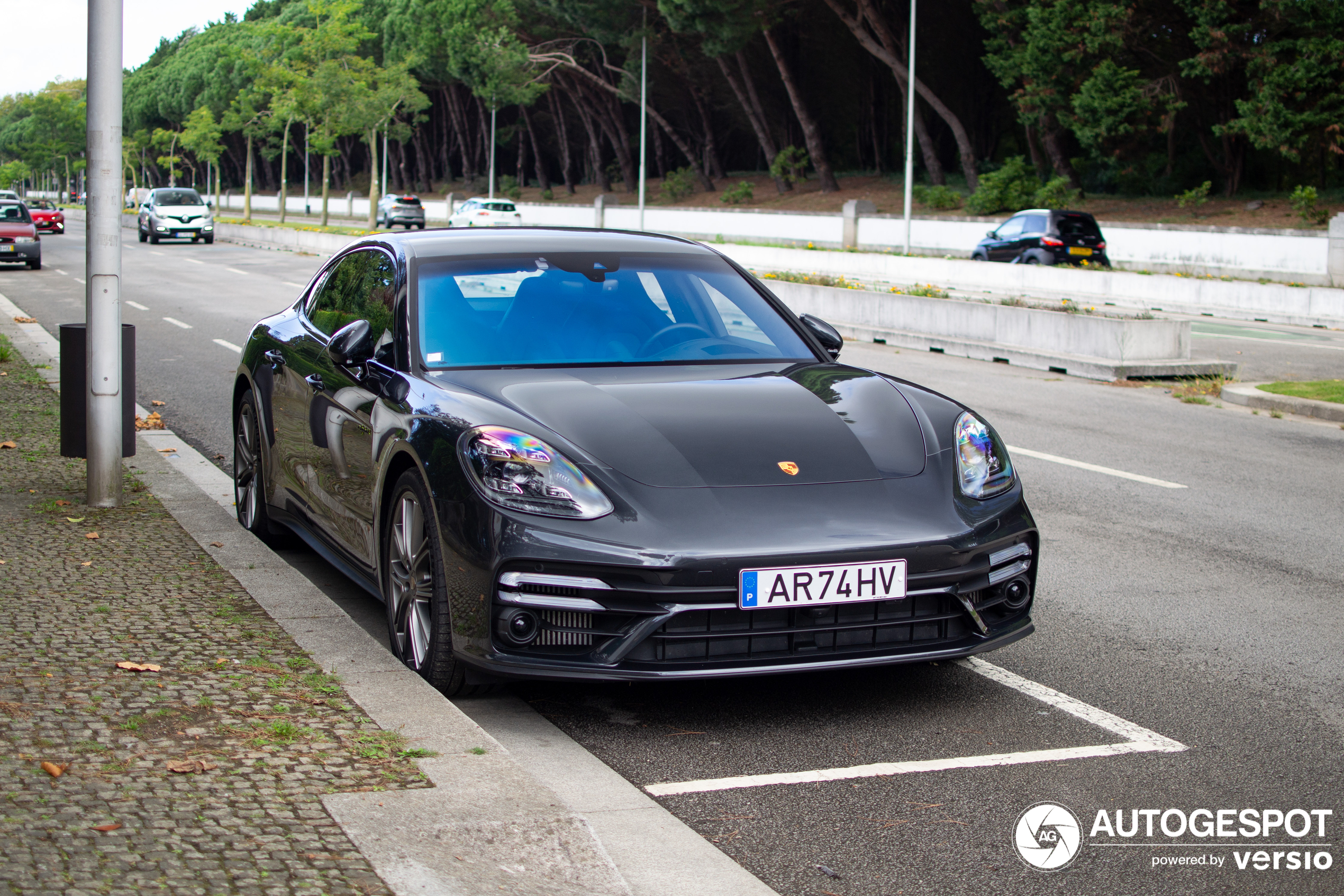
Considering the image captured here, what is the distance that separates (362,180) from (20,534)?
121395 millimetres

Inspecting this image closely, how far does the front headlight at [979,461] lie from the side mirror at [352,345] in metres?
2.19

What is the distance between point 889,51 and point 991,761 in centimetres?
5064

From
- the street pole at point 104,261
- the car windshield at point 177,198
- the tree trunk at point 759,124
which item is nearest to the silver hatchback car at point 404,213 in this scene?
the tree trunk at point 759,124

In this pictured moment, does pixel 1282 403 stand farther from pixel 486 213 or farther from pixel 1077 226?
pixel 486 213

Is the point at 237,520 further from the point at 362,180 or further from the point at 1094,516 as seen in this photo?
the point at 362,180

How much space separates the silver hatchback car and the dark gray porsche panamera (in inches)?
2503

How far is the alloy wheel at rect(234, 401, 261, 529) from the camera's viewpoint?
680cm

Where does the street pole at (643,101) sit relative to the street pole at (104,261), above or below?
above

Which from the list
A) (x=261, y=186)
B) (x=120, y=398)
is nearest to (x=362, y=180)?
(x=261, y=186)

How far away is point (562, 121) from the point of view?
87.5 m

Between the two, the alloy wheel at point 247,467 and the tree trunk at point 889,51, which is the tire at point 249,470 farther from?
the tree trunk at point 889,51

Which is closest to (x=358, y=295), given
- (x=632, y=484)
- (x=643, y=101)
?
(x=632, y=484)

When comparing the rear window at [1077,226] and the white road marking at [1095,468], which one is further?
the rear window at [1077,226]

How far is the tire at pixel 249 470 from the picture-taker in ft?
22.1
